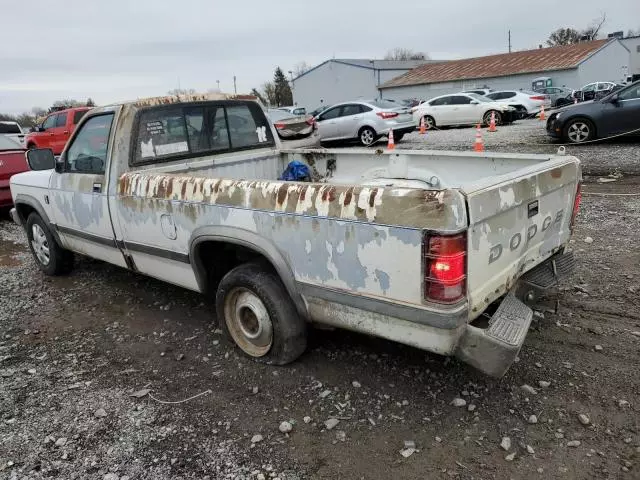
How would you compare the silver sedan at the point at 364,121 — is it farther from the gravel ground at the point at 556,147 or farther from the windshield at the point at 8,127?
the windshield at the point at 8,127

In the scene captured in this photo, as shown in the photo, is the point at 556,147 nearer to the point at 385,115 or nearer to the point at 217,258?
the point at 385,115

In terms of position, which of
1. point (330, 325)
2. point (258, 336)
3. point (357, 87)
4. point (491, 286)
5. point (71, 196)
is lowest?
point (258, 336)

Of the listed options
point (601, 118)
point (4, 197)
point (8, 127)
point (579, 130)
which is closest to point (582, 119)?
point (579, 130)

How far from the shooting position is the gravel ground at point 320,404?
2648 mm

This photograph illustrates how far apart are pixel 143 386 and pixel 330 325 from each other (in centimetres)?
142

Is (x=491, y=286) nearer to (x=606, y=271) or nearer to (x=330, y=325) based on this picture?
(x=330, y=325)

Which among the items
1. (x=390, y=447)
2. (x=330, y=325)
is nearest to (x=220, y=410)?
(x=330, y=325)

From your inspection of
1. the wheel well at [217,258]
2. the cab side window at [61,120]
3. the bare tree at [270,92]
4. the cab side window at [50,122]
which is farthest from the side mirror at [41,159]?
the bare tree at [270,92]

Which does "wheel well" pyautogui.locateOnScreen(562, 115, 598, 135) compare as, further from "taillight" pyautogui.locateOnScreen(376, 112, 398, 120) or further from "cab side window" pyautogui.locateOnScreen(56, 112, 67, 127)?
"cab side window" pyautogui.locateOnScreen(56, 112, 67, 127)

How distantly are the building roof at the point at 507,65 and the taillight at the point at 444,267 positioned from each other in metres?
44.4

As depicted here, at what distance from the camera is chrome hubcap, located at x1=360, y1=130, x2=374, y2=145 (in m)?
16.9

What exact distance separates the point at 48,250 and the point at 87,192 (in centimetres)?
173

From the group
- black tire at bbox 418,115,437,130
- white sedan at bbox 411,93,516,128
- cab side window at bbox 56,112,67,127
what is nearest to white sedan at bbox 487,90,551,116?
white sedan at bbox 411,93,516,128

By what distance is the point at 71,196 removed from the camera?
476 centimetres
